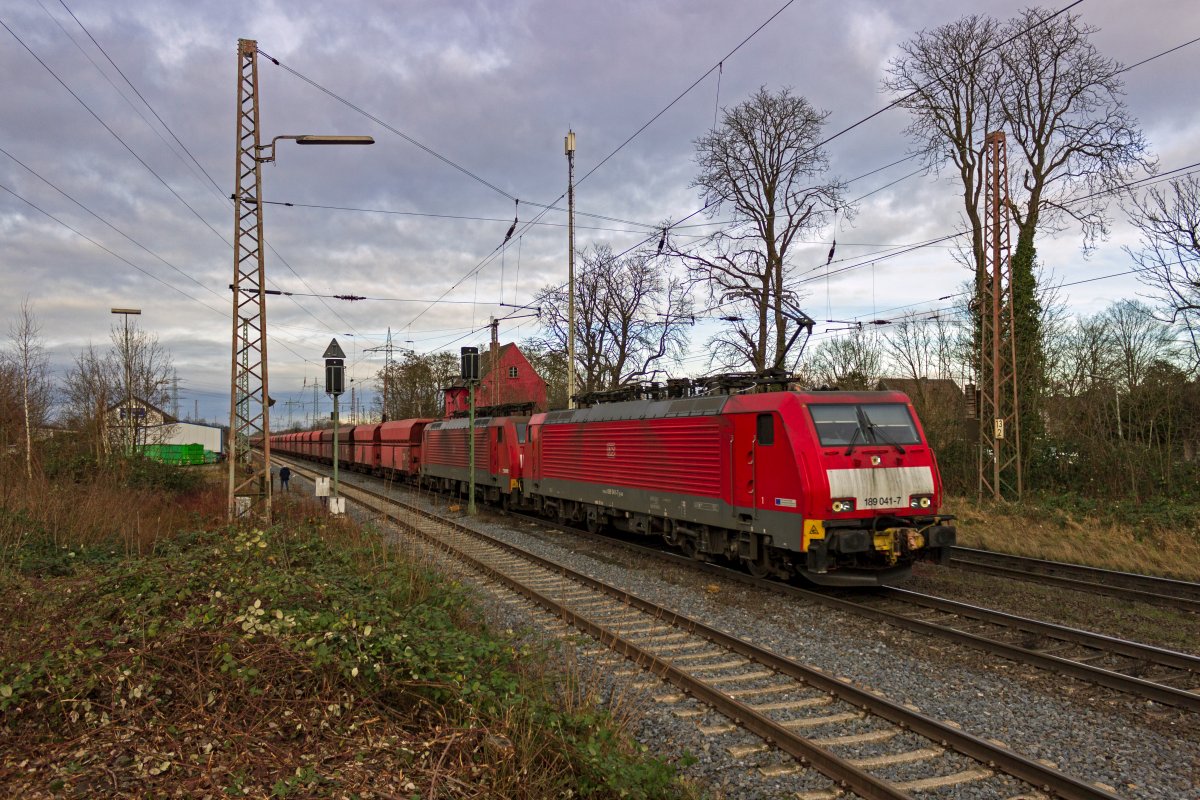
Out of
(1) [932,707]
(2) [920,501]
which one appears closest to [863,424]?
(2) [920,501]

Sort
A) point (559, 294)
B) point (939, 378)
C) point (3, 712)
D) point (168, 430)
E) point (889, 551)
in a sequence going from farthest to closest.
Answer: point (559, 294) < point (939, 378) < point (168, 430) < point (889, 551) < point (3, 712)

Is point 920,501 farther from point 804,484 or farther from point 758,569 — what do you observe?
point 758,569

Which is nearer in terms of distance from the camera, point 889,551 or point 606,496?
point 889,551

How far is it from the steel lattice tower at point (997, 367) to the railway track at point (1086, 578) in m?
4.74

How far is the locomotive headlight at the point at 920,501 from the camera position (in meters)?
9.50

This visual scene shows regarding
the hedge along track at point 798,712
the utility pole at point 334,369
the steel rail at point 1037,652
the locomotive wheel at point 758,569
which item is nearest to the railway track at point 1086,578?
the steel rail at point 1037,652

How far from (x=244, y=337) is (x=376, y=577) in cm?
821

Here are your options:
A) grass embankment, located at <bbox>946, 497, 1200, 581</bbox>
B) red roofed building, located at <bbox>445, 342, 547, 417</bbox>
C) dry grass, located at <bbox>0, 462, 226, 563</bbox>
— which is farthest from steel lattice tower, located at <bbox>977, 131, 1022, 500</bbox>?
red roofed building, located at <bbox>445, 342, 547, 417</bbox>

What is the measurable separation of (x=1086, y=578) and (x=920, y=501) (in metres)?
3.79

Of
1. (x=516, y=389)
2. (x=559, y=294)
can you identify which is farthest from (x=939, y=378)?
(x=516, y=389)

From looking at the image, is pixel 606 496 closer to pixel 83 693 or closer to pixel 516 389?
pixel 83 693

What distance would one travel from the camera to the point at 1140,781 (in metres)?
4.59

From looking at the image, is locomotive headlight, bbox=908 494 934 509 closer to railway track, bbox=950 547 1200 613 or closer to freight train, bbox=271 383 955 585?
freight train, bbox=271 383 955 585

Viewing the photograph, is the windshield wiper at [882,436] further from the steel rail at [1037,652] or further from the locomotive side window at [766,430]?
the steel rail at [1037,652]
